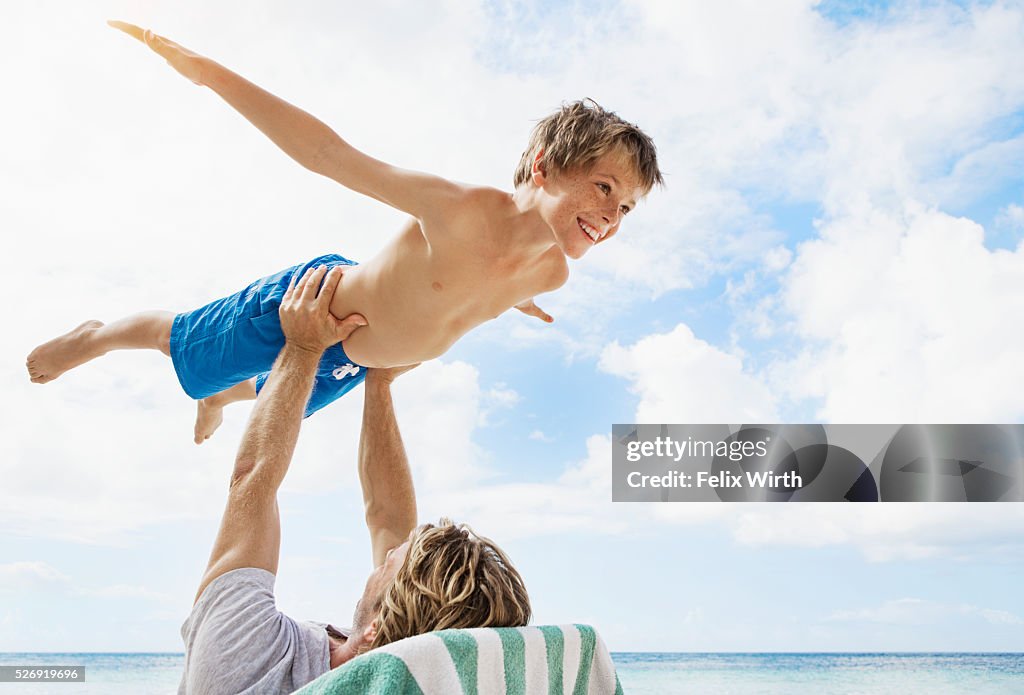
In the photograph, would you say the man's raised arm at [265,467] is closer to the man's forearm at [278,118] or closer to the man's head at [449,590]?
the man's head at [449,590]

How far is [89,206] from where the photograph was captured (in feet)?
28.2

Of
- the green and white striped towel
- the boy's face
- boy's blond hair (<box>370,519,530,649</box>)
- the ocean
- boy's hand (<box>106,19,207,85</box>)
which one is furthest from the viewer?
the ocean

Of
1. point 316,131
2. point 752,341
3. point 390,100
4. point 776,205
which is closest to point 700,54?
point 776,205

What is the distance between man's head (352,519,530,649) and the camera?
0.97 m

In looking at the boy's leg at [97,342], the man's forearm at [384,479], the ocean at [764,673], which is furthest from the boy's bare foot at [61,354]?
the ocean at [764,673]

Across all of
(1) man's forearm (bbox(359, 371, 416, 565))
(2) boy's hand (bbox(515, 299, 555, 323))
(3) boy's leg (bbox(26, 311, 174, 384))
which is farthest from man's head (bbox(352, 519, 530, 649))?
(3) boy's leg (bbox(26, 311, 174, 384))

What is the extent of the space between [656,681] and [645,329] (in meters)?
4.09

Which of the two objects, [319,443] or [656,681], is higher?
[319,443]

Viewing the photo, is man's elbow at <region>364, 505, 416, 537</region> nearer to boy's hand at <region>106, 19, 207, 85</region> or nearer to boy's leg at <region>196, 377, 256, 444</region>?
boy's leg at <region>196, 377, 256, 444</region>

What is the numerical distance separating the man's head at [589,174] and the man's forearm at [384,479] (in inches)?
20.6

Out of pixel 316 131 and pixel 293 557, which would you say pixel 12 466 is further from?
pixel 316 131

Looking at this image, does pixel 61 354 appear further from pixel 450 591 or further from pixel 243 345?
pixel 450 591

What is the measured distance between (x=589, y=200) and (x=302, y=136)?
0.57 m

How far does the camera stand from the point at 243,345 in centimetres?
190
